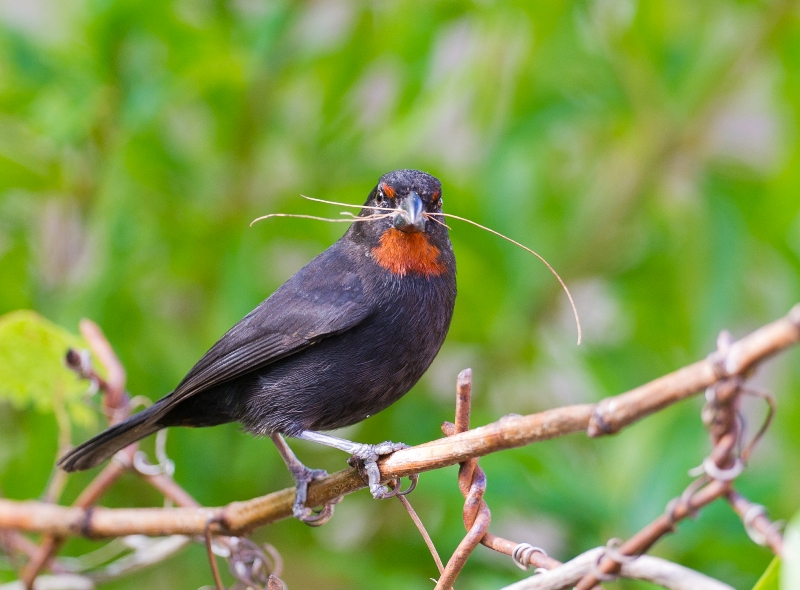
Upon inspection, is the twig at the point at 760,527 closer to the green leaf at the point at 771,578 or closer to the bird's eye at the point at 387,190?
the green leaf at the point at 771,578

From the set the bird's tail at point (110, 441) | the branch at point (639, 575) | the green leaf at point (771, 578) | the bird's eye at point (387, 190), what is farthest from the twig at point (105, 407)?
the green leaf at point (771, 578)

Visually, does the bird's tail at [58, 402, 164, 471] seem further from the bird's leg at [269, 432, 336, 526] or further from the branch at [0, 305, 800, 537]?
the bird's leg at [269, 432, 336, 526]

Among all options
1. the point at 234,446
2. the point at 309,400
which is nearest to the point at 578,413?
the point at 309,400

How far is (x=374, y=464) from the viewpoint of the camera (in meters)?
1.79

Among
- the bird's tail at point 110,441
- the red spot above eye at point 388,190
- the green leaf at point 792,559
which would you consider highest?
the red spot above eye at point 388,190

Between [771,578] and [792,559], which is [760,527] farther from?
[771,578]

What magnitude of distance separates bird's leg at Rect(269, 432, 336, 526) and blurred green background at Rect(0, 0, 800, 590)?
0.78m

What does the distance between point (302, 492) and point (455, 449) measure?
31.7 inches

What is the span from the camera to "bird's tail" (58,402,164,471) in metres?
2.41

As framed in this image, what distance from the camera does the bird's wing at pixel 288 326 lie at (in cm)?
231

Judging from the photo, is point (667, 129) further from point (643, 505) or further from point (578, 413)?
point (578, 413)

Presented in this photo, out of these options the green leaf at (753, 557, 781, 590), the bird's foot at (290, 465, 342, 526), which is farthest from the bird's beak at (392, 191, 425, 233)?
the green leaf at (753, 557, 781, 590)

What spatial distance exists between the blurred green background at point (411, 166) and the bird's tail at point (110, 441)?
777 millimetres

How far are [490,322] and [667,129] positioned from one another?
104 centimetres
